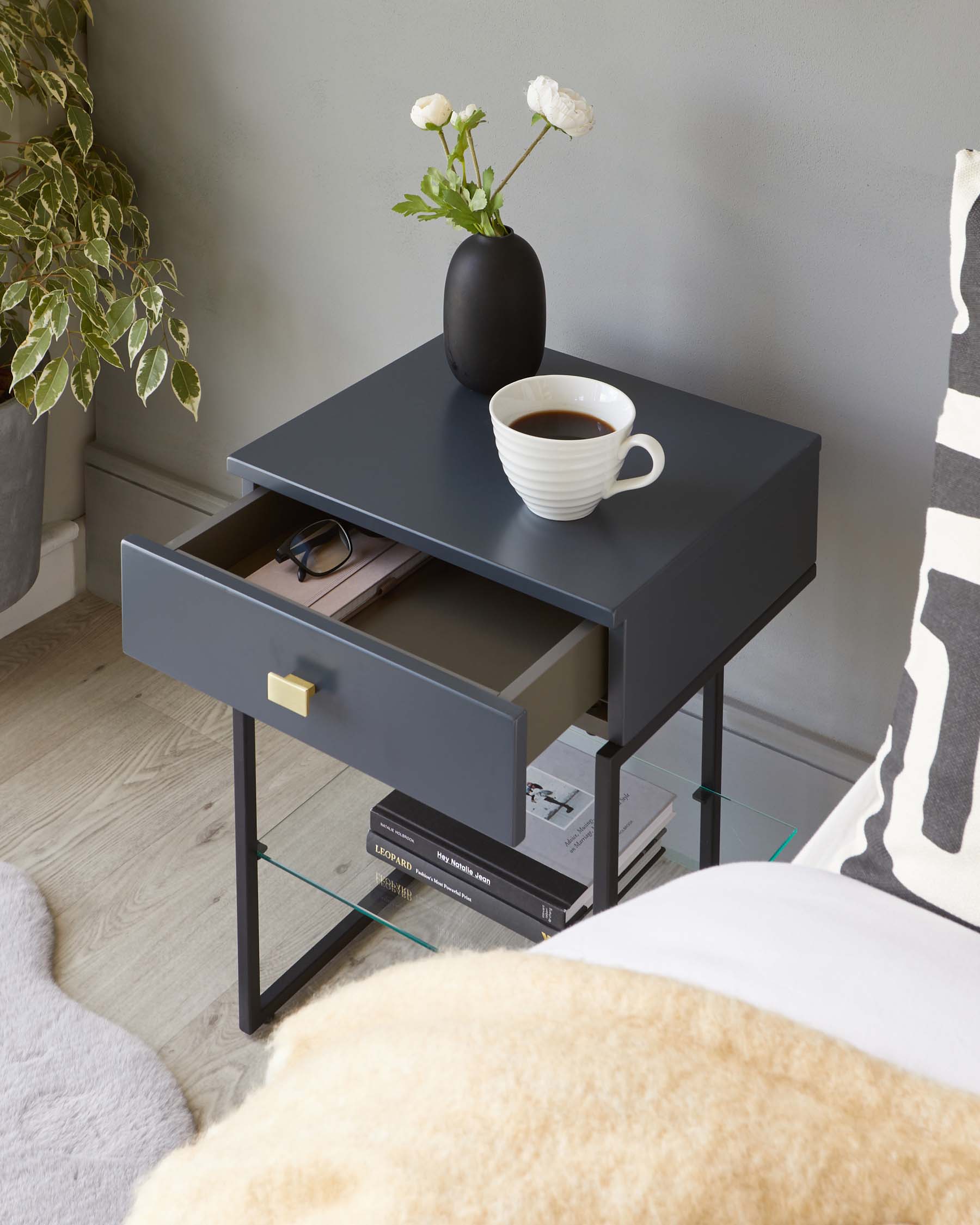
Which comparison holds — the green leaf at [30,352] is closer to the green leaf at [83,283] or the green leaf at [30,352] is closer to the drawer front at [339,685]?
the green leaf at [83,283]

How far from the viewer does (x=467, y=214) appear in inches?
47.7

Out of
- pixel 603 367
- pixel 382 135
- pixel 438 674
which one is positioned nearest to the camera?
pixel 438 674

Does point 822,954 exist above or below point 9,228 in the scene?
below

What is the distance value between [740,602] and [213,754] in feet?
3.01

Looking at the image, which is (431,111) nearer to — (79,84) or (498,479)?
(498,479)

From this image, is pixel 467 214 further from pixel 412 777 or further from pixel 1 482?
pixel 1 482

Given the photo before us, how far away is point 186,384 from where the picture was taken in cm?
163

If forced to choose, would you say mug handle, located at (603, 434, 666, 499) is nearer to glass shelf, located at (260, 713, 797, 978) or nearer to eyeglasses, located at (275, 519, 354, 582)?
eyeglasses, located at (275, 519, 354, 582)

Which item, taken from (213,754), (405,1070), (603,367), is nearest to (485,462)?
(603,367)

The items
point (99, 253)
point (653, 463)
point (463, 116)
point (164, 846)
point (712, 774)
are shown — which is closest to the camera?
point (653, 463)

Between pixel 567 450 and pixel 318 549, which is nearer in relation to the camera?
pixel 567 450

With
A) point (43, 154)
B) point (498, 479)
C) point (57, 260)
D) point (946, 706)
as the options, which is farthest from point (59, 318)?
point (946, 706)

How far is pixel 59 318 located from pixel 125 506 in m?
0.56

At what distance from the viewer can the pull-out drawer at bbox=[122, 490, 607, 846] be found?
38.5 inches
